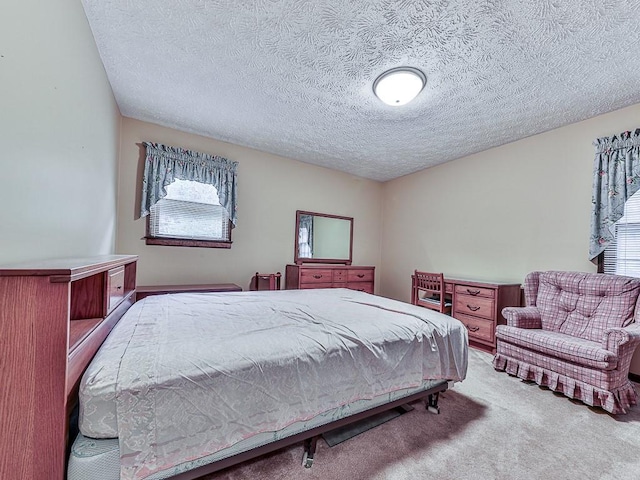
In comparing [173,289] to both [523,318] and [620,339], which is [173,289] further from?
[620,339]

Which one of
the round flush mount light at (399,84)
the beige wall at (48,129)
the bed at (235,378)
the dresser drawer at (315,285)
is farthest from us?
the dresser drawer at (315,285)

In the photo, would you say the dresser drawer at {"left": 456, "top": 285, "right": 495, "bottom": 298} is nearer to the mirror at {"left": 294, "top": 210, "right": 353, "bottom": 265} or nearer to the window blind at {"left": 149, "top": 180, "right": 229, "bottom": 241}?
the mirror at {"left": 294, "top": 210, "right": 353, "bottom": 265}

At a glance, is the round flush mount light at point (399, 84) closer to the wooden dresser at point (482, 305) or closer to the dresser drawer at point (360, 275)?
the wooden dresser at point (482, 305)

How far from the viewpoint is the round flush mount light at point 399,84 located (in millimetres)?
2145

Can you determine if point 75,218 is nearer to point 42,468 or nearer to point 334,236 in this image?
point 42,468

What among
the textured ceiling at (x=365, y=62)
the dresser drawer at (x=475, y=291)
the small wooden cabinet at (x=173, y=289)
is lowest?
the small wooden cabinet at (x=173, y=289)

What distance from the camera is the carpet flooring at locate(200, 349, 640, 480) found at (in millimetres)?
1397

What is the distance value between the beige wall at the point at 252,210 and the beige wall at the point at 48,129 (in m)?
1.14

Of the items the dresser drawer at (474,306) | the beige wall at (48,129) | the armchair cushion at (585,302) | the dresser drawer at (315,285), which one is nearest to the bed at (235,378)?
the beige wall at (48,129)

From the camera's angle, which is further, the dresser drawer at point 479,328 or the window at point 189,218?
the window at point 189,218

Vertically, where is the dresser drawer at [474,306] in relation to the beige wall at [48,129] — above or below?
below

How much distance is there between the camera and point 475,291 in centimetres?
333

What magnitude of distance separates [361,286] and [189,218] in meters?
2.81

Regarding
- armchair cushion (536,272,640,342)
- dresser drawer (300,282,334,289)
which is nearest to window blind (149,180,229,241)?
dresser drawer (300,282,334,289)
